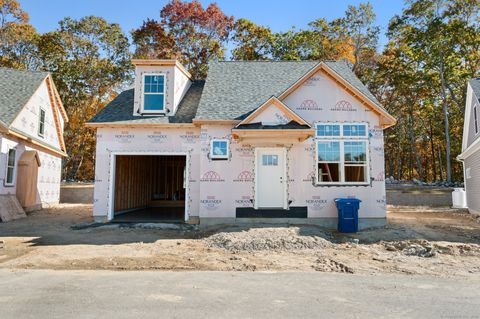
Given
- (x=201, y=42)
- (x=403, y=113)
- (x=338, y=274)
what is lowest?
(x=338, y=274)

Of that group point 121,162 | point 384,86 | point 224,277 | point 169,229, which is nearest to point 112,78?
point 121,162

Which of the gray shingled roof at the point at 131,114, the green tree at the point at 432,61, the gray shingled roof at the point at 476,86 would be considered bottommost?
the gray shingled roof at the point at 131,114

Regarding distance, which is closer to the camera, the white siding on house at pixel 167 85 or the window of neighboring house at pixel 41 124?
the white siding on house at pixel 167 85

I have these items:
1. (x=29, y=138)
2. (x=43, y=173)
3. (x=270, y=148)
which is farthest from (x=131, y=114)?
(x=43, y=173)

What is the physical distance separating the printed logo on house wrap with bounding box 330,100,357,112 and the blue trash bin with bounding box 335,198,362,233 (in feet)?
11.3

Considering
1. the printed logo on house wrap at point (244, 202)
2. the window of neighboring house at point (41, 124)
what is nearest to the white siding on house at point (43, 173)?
the window of neighboring house at point (41, 124)

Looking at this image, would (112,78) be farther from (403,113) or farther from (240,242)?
(403,113)

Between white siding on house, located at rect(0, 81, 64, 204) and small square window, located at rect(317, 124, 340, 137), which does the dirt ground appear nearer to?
small square window, located at rect(317, 124, 340, 137)

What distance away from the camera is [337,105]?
1309cm

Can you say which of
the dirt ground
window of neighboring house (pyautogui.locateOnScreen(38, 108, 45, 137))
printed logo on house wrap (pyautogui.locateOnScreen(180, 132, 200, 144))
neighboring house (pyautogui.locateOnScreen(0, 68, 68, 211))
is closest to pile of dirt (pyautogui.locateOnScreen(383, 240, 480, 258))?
the dirt ground

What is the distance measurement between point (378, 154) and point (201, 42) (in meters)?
21.7

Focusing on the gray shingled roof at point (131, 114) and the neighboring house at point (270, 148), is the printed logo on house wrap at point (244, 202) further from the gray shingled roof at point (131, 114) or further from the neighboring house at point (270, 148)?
the gray shingled roof at point (131, 114)

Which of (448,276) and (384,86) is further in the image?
(384,86)

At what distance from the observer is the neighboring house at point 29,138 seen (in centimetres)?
1616
